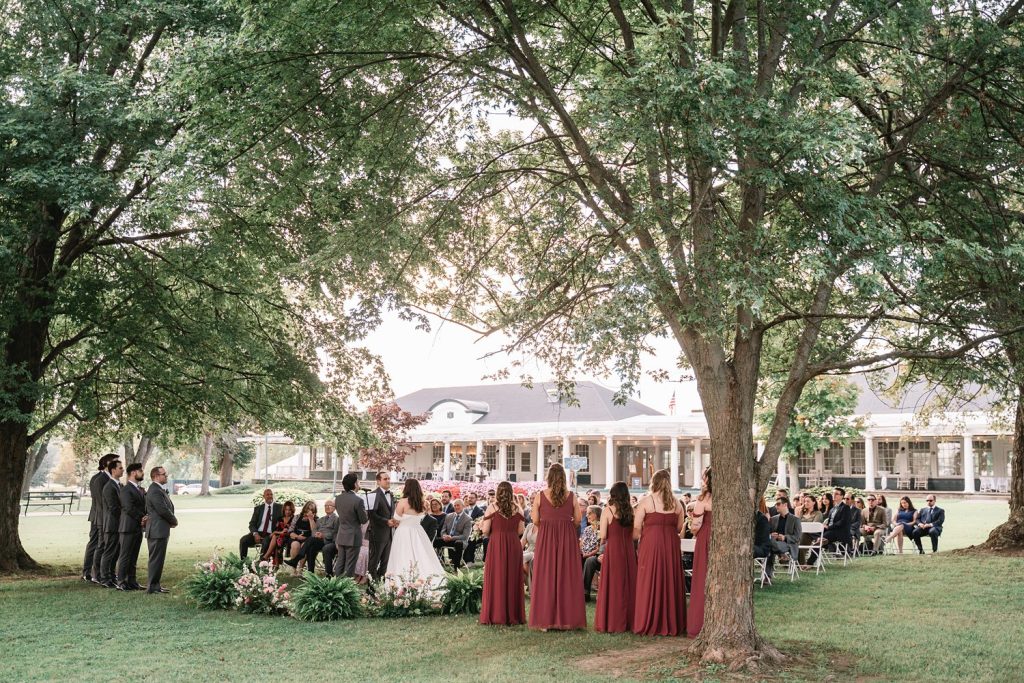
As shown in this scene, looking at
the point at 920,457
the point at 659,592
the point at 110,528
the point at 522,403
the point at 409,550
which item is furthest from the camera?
the point at 522,403

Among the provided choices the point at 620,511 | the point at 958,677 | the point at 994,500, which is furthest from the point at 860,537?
the point at 994,500

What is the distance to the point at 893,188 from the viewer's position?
34.4 feet

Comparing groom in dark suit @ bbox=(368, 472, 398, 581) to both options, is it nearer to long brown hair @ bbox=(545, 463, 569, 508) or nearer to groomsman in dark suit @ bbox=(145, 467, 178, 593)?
groomsman in dark suit @ bbox=(145, 467, 178, 593)

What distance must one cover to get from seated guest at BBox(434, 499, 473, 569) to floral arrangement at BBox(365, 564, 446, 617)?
4.17 m

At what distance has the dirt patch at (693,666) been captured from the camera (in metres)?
8.08

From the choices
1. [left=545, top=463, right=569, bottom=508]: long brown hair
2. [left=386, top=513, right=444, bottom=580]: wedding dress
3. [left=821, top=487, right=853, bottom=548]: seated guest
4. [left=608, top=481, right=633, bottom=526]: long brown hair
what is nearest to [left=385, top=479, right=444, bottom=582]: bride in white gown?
[left=386, top=513, right=444, bottom=580]: wedding dress

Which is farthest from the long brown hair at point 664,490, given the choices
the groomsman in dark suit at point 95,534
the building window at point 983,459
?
the building window at point 983,459

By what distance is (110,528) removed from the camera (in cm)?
1459

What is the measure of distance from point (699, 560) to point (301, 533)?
800 cm

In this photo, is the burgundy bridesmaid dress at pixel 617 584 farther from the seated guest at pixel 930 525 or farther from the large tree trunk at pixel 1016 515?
the seated guest at pixel 930 525

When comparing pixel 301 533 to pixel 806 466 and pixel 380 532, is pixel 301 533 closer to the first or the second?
pixel 380 532

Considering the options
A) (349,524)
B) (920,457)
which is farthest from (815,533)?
(920,457)

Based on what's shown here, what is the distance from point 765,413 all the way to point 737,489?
23.0 m

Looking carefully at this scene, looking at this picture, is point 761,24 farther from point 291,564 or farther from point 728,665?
point 291,564
